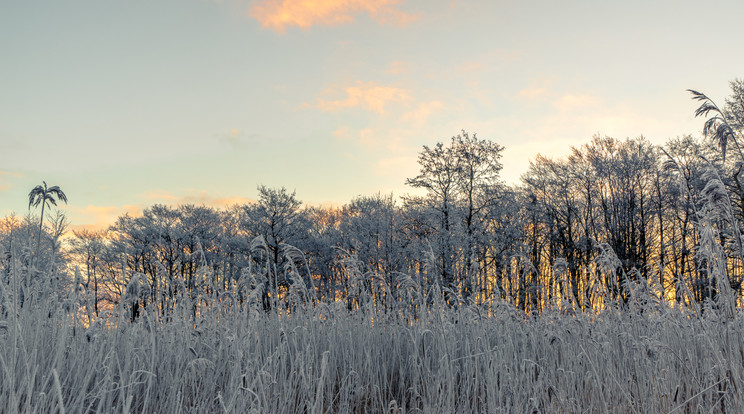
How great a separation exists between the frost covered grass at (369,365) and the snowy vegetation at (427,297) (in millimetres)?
39

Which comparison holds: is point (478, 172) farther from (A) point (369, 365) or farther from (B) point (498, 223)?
(A) point (369, 365)

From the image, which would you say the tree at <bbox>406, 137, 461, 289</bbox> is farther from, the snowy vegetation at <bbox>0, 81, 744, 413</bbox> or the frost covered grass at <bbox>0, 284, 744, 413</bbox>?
the frost covered grass at <bbox>0, 284, 744, 413</bbox>

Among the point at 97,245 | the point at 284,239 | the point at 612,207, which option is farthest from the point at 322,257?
the point at 612,207

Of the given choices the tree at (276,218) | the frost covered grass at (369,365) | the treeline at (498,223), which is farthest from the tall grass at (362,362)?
the tree at (276,218)

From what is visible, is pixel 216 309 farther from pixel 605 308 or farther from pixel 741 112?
pixel 741 112

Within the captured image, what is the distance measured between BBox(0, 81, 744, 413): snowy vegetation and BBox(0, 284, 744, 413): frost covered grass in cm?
4

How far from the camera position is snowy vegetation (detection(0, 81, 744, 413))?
11.5 feet

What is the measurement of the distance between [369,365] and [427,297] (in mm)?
1716

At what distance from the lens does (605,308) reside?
5656 millimetres

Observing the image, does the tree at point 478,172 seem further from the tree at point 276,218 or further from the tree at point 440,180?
the tree at point 276,218

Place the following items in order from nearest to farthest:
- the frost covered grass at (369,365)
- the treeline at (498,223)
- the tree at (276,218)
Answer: the frost covered grass at (369,365)
the treeline at (498,223)
the tree at (276,218)

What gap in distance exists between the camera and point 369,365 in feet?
15.3

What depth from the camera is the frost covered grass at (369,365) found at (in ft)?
10.9

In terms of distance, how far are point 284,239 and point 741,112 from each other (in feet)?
83.4
